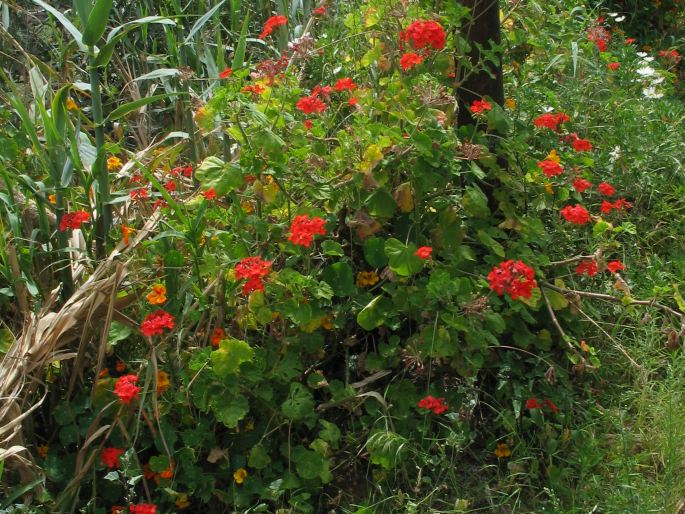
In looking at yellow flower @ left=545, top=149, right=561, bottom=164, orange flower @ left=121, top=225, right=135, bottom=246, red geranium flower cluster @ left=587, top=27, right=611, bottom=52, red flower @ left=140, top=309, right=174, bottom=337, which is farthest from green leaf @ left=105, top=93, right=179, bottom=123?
red geranium flower cluster @ left=587, top=27, right=611, bottom=52

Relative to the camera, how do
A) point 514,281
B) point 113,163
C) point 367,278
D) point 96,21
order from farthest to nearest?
point 113,163 < point 367,278 < point 96,21 < point 514,281

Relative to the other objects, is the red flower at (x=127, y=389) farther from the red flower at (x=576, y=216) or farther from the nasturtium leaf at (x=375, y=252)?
the red flower at (x=576, y=216)

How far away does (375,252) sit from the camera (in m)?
2.59

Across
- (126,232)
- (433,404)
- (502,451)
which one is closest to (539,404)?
(502,451)

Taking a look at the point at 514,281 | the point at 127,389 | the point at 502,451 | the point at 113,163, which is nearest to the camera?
the point at 127,389

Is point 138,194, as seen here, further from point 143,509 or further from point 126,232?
point 143,509

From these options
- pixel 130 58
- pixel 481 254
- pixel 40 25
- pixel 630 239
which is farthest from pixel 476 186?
pixel 40 25

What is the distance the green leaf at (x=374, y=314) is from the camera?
2521mm

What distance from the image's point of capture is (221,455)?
2396 mm

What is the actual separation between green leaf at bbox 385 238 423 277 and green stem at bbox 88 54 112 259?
85cm

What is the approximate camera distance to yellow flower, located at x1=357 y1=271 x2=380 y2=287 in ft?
8.75

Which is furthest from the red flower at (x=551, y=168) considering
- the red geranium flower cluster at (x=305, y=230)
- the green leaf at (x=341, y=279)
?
the red geranium flower cluster at (x=305, y=230)

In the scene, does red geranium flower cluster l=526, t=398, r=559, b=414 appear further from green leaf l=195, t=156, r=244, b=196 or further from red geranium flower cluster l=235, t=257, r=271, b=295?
green leaf l=195, t=156, r=244, b=196

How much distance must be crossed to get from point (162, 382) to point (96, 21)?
39.6 inches
